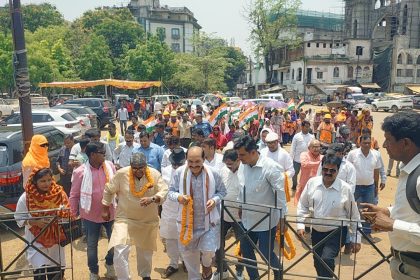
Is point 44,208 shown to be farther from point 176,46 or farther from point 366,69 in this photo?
point 176,46

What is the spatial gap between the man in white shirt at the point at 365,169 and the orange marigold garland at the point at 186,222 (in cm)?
297

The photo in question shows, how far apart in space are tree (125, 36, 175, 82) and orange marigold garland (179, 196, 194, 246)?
3491 centimetres

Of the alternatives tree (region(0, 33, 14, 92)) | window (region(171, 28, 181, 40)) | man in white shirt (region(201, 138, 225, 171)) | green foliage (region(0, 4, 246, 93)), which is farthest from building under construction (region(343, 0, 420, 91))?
man in white shirt (region(201, 138, 225, 171))

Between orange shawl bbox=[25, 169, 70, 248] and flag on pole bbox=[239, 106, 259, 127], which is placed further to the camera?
flag on pole bbox=[239, 106, 259, 127]

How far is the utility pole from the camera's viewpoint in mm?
5617

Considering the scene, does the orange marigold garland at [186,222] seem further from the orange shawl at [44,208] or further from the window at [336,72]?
the window at [336,72]

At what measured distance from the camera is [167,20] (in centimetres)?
6944

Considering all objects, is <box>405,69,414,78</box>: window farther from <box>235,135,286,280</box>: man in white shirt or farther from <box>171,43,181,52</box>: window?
<box>235,135,286,280</box>: man in white shirt

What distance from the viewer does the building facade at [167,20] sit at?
6869 centimetres

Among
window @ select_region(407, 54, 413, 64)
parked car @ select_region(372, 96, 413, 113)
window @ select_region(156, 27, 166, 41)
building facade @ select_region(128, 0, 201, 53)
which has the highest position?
building facade @ select_region(128, 0, 201, 53)

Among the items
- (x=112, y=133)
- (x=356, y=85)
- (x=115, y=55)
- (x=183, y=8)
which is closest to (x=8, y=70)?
(x=115, y=55)

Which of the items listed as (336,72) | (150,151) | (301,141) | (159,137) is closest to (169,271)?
(150,151)

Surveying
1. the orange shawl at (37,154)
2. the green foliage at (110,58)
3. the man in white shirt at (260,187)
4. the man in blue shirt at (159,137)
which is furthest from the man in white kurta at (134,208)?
the green foliage at (110,58)

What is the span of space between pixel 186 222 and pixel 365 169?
10.2 feet
